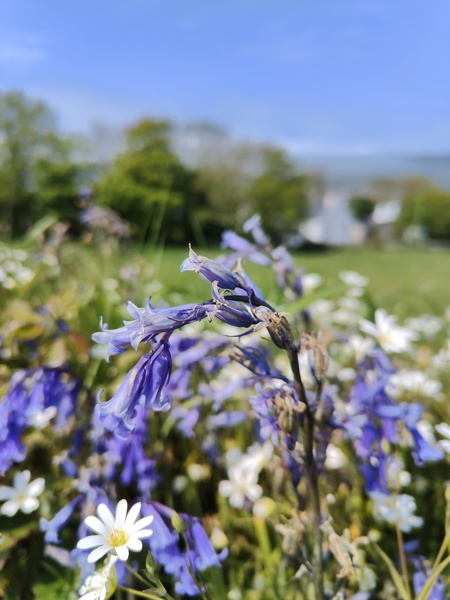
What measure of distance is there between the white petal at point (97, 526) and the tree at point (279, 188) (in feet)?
67.8

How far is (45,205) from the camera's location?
66.8 feet

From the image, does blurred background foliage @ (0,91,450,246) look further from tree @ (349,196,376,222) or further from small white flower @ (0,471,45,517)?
small white flower @ (0,471,45,517)

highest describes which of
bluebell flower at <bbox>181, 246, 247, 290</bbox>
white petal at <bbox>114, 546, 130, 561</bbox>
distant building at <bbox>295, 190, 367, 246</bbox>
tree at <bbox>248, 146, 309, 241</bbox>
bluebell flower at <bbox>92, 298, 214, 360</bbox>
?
bluebell flower at <bbox>181, 246, 247, 290</bbox>

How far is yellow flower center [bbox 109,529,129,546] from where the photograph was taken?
2.32 ft

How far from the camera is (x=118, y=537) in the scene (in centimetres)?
72

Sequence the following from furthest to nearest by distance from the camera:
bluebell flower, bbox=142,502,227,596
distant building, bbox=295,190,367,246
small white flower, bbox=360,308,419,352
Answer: distant building, bbox=295,190,367,246, small white flower, bbox=360,308,419,352, bluebell flower, bbox=142,502,227,596

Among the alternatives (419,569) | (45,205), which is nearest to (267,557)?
(419,569)

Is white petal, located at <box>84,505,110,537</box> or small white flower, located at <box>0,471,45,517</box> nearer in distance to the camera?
white petal, located at <box>84,505,110,537</box>

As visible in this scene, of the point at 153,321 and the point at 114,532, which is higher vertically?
the point at 153,321

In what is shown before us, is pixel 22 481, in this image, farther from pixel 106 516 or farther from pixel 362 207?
pixel 362 207

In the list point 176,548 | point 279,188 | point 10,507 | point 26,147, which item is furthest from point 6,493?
point 26,147

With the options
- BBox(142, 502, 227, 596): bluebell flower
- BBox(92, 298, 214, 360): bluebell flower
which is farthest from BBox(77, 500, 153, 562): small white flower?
BBox(92, 298, 214, 360): bluebell flower

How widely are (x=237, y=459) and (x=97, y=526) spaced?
2.29 feet

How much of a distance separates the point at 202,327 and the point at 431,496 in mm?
880
